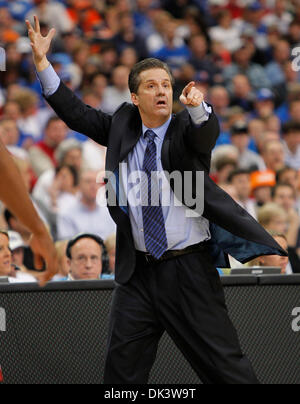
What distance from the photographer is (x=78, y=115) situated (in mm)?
3918

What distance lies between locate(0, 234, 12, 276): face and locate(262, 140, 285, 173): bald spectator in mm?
4528

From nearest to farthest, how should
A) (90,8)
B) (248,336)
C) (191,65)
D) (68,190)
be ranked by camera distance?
(248,336) < (68,190) < (191,65) < (90,8)

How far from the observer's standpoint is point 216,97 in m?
10.7

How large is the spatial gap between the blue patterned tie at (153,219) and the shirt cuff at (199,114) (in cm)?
32

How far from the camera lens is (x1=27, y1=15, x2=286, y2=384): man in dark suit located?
367 centimetres

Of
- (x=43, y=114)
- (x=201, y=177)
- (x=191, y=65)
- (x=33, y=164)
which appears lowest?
(x=201, y=177)

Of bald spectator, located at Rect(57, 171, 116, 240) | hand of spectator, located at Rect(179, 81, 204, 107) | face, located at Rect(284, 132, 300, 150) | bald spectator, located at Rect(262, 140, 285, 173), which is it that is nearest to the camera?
hand of spectator, located at Rect(179, 81, 204, 107)

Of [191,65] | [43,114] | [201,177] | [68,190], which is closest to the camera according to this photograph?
[201,177]

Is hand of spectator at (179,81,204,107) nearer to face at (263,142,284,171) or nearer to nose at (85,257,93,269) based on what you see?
nose at (85,257,93,269)

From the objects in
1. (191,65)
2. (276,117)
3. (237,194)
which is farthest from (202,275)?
(191,65)

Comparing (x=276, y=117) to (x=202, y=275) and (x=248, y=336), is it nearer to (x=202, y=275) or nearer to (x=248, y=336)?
(x=248, y=336)

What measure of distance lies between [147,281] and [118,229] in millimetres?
254

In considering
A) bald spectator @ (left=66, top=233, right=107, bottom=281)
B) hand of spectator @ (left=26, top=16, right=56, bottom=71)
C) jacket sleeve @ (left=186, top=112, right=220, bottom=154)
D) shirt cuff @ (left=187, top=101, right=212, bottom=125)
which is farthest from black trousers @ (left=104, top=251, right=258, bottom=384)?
bald spectator @ (left=66, top=233, right=107, bottom=281)

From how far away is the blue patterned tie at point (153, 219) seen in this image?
3719 millimetres
